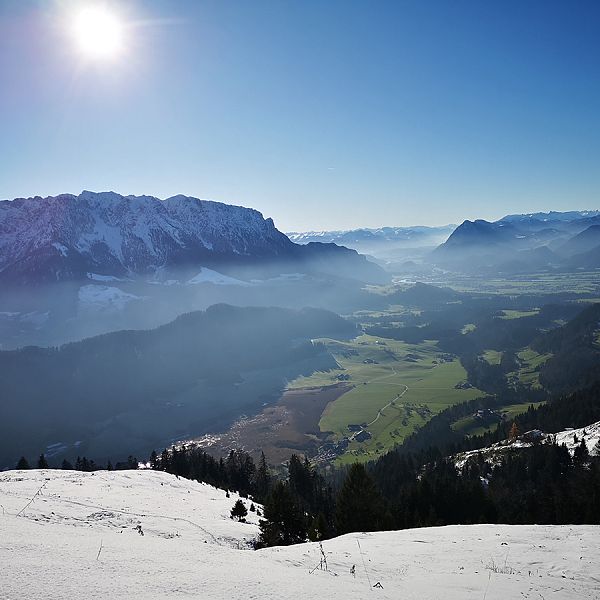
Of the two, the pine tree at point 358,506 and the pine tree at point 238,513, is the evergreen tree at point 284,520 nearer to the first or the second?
the pine tree at point 238,513

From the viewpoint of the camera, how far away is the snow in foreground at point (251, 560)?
503 inches

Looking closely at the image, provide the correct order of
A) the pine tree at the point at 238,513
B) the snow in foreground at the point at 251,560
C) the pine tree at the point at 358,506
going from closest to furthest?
the snow in foreground at the point at 251,560 → the pine tree at the point at 238,513 → the pine tree at the point at 358,506

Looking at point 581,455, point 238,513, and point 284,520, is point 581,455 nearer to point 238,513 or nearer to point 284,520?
point 284,520

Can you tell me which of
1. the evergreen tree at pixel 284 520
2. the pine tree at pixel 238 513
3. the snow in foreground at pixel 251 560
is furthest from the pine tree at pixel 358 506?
the snow in foreground at pixel 251 560

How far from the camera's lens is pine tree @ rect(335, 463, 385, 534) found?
131ft

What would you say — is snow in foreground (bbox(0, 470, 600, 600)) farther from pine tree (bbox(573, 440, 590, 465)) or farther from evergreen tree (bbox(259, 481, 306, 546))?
pine tree (bbox(573, 440, 590, 465))

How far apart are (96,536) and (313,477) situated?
245 ft

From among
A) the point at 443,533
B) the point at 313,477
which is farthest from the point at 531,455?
the point at 443,533

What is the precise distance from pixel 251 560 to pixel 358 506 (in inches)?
1055

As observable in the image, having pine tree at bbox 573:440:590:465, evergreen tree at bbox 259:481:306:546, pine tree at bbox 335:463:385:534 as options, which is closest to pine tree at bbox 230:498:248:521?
evergreen tree at bbox 259:481:306:546

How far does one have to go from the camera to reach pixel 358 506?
4044 cm

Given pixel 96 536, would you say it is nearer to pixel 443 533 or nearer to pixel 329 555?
pixel 329 555

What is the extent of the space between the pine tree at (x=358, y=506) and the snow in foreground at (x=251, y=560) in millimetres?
12927

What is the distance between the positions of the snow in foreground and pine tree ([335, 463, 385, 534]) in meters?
12.9
